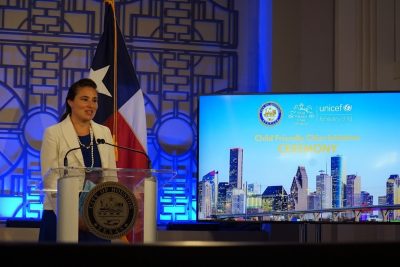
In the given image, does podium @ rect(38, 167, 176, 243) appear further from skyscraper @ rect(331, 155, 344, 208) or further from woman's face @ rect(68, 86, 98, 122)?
skyscraper @ rect(331, 155, 344, 208)

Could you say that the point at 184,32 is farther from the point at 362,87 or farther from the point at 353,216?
the point at 353,216

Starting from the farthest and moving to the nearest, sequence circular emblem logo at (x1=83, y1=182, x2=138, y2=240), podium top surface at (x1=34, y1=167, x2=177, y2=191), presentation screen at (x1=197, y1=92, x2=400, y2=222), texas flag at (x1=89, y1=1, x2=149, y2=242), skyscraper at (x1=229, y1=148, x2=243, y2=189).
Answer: texas flag at (x1=89, y1=1, x2=149, y2=242), skyscraper at (x1=229, y1=148, x2=243, y2=189), presentation screen at (x1=197, y1=92, x2=400, y2=222), podium top surface at (x1=34, y1=167, x2=177, y2=191), circular emblem logo at (x1=83, y1=182, x2=138, y2=240)

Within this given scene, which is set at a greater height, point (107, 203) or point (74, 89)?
point (74, 89)

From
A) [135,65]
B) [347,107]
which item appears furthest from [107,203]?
[135,65]

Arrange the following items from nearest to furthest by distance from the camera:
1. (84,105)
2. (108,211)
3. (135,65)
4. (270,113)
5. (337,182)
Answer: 1. (108,211)
2. (84,105)
3. (337,182)
4. (270,113)
5. (135,65)

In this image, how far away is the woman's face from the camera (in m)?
3.62

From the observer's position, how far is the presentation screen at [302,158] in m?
3.82

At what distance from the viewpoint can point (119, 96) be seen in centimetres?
416

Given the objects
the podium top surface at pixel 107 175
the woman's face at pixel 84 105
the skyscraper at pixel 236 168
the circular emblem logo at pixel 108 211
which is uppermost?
the woman's face at pixel 84 105

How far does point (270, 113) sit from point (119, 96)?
96cm

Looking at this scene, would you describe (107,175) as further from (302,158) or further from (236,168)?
(302,158)

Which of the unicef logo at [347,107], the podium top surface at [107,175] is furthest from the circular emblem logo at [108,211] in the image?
the unicef logo at [347,107]

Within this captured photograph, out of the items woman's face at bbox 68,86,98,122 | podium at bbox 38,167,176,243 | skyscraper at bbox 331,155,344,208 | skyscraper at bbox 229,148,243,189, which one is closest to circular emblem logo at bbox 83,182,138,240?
podium at bbox 38,167,176,243

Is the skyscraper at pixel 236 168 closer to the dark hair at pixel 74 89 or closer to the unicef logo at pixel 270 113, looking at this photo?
the unicef logo at pixel 270 113
